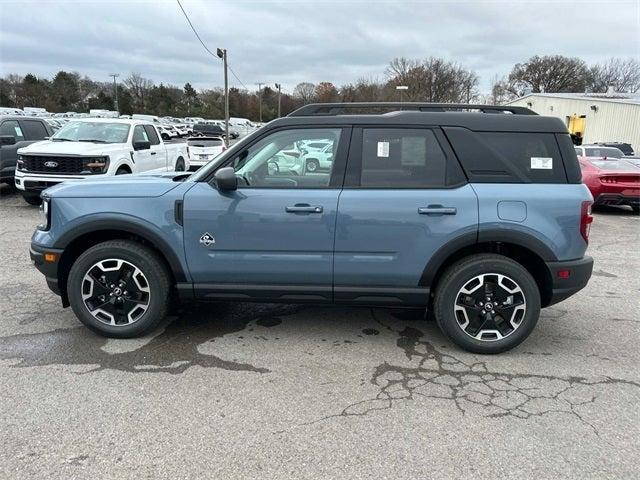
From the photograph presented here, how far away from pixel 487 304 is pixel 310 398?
1.59 m

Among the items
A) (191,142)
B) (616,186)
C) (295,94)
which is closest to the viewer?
(616,186)

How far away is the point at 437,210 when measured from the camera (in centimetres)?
372

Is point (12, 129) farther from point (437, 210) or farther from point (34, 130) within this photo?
point (437, 210)

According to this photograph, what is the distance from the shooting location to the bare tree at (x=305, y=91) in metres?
74.7

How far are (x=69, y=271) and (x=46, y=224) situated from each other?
0.43 metres

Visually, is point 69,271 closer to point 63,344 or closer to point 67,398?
point 63,344

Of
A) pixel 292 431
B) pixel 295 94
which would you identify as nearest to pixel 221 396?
pixel 292 431

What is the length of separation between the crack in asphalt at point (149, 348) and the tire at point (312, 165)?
1489mm

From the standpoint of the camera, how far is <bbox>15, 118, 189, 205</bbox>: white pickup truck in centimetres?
951

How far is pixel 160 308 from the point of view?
4.02 metres

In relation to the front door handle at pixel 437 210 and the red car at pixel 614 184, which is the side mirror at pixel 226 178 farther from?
the red car at pixel 614 184

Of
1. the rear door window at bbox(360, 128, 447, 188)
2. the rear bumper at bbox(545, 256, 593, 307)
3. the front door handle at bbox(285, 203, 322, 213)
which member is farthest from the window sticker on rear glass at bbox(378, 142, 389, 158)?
the rear bumper at bbox(545, 256, 593, 307)

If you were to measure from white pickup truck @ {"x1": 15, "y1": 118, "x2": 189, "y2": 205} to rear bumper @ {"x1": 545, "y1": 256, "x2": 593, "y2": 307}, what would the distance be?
26.6 feet

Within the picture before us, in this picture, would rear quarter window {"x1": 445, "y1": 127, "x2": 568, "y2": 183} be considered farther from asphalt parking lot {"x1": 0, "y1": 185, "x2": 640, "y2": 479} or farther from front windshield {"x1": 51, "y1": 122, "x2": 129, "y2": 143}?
front windshield {"x1": 51, "y1": 122, "x2": 129, "y2": 143}
